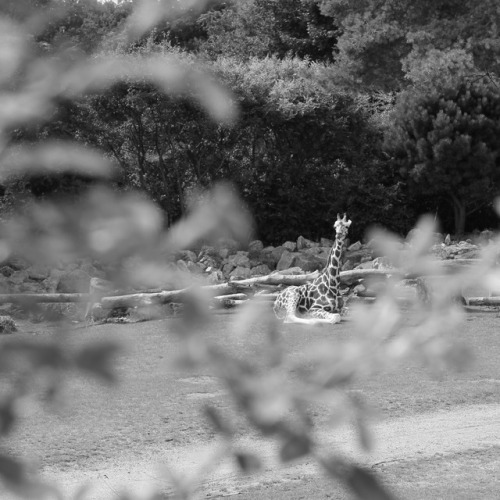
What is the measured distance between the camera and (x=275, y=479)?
6.88 m

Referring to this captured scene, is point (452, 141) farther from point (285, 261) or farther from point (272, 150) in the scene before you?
point (285, 261)

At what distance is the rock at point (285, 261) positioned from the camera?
63.8ft

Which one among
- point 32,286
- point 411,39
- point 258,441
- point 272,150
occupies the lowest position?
point 32,286

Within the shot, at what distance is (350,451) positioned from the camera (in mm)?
7539

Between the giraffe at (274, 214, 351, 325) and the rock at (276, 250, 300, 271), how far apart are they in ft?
12.6

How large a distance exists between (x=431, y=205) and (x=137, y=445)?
1668 cm

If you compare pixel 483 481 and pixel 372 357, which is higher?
pixel 372 357

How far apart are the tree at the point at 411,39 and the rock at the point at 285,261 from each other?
3896mm

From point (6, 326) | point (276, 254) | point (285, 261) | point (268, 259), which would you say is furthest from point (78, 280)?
point (276, 254)

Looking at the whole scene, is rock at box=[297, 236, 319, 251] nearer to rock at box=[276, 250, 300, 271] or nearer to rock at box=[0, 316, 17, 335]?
rock at box=[276, 250, 300, 271]

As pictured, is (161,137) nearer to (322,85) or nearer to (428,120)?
(322,85)

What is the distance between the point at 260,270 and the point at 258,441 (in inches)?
526

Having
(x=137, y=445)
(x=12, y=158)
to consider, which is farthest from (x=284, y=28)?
(x=12, y=158)

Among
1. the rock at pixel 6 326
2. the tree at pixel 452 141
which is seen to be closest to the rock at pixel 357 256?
the tree at pixel 452 141
